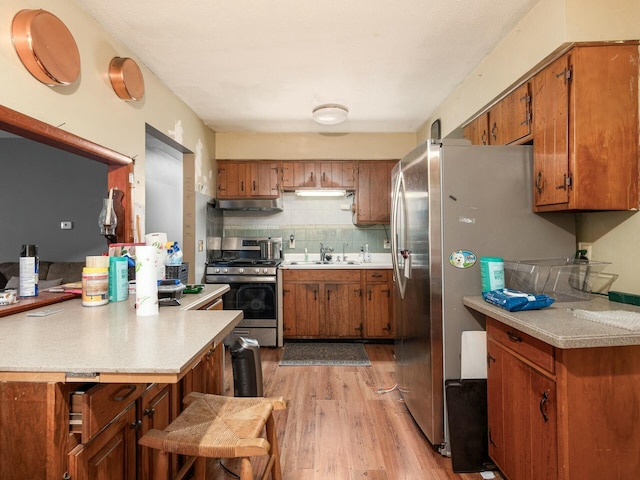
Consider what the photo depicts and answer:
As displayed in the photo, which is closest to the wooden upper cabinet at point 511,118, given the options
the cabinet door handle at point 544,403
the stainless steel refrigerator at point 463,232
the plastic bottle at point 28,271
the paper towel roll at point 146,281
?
the stainless steel refrigerator at point 463,232

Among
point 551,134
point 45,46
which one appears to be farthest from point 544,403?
point 45,46

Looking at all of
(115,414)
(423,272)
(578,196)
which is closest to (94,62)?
(115,414)

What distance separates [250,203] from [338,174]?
1140 millimetres

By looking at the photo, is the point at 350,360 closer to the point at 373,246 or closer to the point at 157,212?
the point at 373,246

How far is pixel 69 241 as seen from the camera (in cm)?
422

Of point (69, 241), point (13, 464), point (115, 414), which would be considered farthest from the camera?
point (69, 241)

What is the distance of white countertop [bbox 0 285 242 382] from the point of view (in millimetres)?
916

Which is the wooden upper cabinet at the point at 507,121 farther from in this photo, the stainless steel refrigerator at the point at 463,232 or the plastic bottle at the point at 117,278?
the plastic bottle at the point at 117,278

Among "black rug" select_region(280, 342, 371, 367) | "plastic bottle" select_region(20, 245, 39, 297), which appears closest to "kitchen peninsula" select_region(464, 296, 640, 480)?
"black rug" select_region(280, 342, 371, 367)

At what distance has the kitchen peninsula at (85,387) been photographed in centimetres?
93

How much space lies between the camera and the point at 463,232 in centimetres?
191

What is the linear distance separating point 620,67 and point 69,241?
17.4 feet

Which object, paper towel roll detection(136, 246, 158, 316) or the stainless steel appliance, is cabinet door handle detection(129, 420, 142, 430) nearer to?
paper towel roll detection(136, 246, 158, 316)

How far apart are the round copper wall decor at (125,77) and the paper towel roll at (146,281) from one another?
1391 mm
